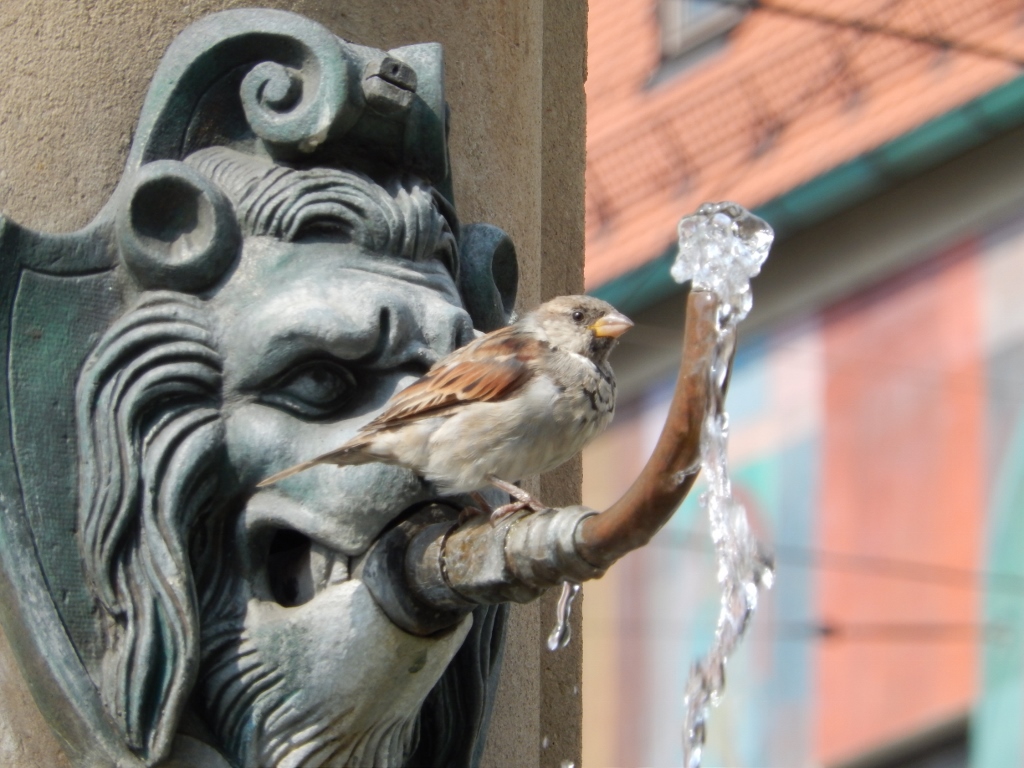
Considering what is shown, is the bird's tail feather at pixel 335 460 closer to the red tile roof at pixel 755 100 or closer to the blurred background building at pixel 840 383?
the blurred background building at pixel 840 383

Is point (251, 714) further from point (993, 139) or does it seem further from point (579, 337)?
point (993, 139)

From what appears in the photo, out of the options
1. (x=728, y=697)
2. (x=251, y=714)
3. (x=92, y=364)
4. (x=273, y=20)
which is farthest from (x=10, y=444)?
(x=728, y=697)

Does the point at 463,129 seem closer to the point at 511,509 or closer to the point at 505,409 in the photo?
the point at 505,409

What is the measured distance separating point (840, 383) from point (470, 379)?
1185cm

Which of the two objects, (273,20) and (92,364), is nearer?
(92,364)

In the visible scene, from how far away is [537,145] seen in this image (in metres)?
3.45

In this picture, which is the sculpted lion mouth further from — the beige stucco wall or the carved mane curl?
the beige stucco wall

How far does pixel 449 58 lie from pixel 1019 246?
432 inches

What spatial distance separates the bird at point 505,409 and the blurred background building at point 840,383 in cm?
899

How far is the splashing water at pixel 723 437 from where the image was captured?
7.64 feet

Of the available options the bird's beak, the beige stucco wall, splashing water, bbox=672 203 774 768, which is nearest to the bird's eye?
the beige stucco wall

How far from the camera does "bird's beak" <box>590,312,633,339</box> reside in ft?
11.3

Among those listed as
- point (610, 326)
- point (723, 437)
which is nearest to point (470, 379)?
point (610, 326)

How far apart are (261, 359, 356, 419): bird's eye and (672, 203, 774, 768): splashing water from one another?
19.6 inches
